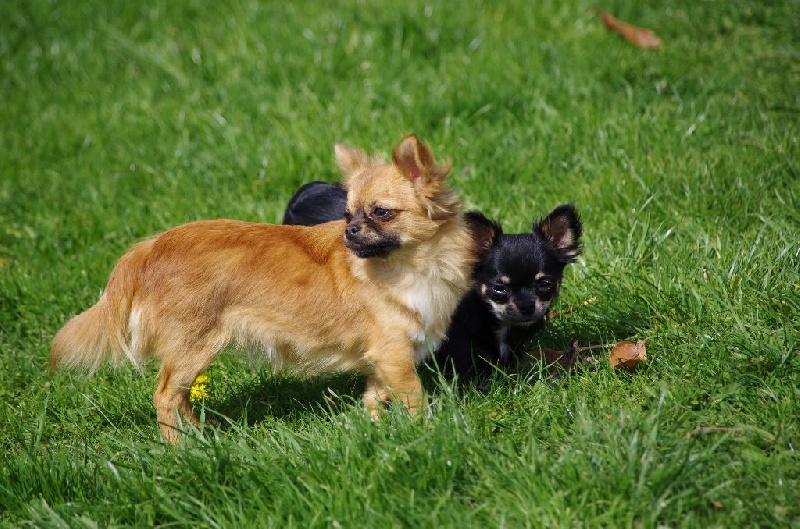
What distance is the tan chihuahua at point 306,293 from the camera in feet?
12.3

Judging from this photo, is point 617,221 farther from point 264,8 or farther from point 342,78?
point 264,8

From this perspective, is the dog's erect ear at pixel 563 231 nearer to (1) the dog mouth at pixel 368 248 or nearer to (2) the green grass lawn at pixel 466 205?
(2) the green grass lawn at pixel 466 205

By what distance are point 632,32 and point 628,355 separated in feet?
12.4

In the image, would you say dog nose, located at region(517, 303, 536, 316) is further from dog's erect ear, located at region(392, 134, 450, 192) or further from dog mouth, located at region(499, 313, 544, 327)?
dog's erect ear, located at region(392, 134, 450, 192)

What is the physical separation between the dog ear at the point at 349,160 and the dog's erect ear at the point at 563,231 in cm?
94

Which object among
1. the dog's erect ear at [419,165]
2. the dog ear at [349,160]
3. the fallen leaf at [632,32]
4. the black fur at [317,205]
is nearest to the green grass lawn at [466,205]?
the fallen leaf at [632,32]

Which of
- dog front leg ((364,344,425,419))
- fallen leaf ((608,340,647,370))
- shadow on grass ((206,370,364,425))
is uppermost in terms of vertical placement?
dog front leg ((364,344,425,419))

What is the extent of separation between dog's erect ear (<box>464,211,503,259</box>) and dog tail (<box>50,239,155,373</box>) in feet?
4.95

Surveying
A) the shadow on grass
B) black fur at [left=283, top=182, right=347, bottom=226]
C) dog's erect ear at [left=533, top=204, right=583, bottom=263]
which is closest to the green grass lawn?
the shadow on grass

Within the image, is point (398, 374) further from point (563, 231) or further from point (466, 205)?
point (466, 205)

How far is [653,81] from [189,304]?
13.3ft

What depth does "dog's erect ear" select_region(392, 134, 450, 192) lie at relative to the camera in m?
3.68

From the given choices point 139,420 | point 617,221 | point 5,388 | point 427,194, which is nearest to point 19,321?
point 5,388

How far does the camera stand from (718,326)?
12.6 feet
